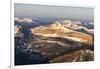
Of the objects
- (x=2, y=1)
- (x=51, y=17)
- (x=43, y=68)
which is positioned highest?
(x=2, y=1)

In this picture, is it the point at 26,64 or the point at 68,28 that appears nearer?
the point at 26,64

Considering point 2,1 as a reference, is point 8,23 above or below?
below

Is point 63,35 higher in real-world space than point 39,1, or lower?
lower

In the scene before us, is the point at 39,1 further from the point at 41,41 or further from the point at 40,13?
the point at 41,41
